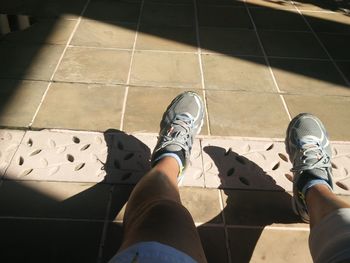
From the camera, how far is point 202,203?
82.4 inches

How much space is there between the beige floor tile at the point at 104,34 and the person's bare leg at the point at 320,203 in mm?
2154

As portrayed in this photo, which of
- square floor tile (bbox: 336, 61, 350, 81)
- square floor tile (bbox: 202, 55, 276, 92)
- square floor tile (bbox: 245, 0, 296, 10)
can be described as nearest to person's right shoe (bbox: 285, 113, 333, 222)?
square floor tile (bbox: 202, 55, 276, 92)

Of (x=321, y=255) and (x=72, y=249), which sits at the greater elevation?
(x=321, y=255)

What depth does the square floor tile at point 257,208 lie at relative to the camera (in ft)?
6.65

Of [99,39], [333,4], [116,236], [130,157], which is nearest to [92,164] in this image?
[130,157]

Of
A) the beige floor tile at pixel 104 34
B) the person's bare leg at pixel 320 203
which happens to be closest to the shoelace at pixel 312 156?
the person's bare leg at pixel 320 203

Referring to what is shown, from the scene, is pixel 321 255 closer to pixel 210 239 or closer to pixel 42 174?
pixel 210 239

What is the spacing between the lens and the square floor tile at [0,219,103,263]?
178cm

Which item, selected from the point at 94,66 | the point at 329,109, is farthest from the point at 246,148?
the point at 94,66

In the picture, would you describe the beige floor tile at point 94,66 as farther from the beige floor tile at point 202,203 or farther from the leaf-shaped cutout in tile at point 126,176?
the beige floor tile at point 202,203

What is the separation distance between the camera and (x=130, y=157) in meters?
2.33

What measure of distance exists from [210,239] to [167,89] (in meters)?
1.35

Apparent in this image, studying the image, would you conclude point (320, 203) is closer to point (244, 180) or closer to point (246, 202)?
point (246, 202)

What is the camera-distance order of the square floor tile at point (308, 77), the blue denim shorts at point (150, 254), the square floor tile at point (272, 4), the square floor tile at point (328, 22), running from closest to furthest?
the blue denim shorts at point (150, 254) → the square floor tile at point (308, 77) → the square floor tile at point (328, 22) → the square floor tile at point (272, 4)
